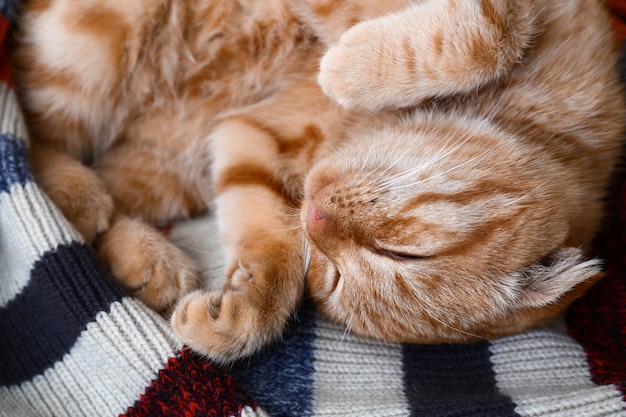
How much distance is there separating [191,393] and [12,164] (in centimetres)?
65

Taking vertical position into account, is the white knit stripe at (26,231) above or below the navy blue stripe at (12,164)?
below

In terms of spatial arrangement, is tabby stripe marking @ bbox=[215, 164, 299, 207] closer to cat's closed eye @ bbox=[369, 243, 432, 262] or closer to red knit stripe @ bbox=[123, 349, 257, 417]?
cat's closed eye @ bbox=[369, 243, 432, 262]

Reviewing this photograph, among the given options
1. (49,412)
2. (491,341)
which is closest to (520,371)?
(491,341)

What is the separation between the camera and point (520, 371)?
3.98 feet

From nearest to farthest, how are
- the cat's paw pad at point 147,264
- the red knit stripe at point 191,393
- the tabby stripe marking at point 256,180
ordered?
the red knit stripe at point 191,393
the cat's paw pad at point 147,264
the tabby stripe marking at point 256,180

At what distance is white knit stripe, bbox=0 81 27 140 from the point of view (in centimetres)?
132

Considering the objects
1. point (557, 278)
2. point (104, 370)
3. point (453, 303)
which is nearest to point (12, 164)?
point (104, 370)

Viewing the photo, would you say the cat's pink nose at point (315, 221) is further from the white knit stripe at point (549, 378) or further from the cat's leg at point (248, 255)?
the white knit stripe at point (549, 378)

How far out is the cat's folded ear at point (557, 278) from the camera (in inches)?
43.7

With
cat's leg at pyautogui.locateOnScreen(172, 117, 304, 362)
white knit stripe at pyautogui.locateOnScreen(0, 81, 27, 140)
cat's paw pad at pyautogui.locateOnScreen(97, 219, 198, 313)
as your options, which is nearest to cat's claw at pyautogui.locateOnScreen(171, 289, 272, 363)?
cat's leg at pyautogui.locateOnScreen(172, 117, 304, 362)

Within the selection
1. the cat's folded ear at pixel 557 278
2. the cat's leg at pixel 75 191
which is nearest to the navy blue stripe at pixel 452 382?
the cat's folded ear at pixel 557 278

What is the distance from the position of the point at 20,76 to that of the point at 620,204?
4.95ft

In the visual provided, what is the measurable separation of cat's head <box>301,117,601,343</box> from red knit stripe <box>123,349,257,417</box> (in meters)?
0.30

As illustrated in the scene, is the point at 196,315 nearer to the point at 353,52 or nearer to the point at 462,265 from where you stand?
the point at 462,265
